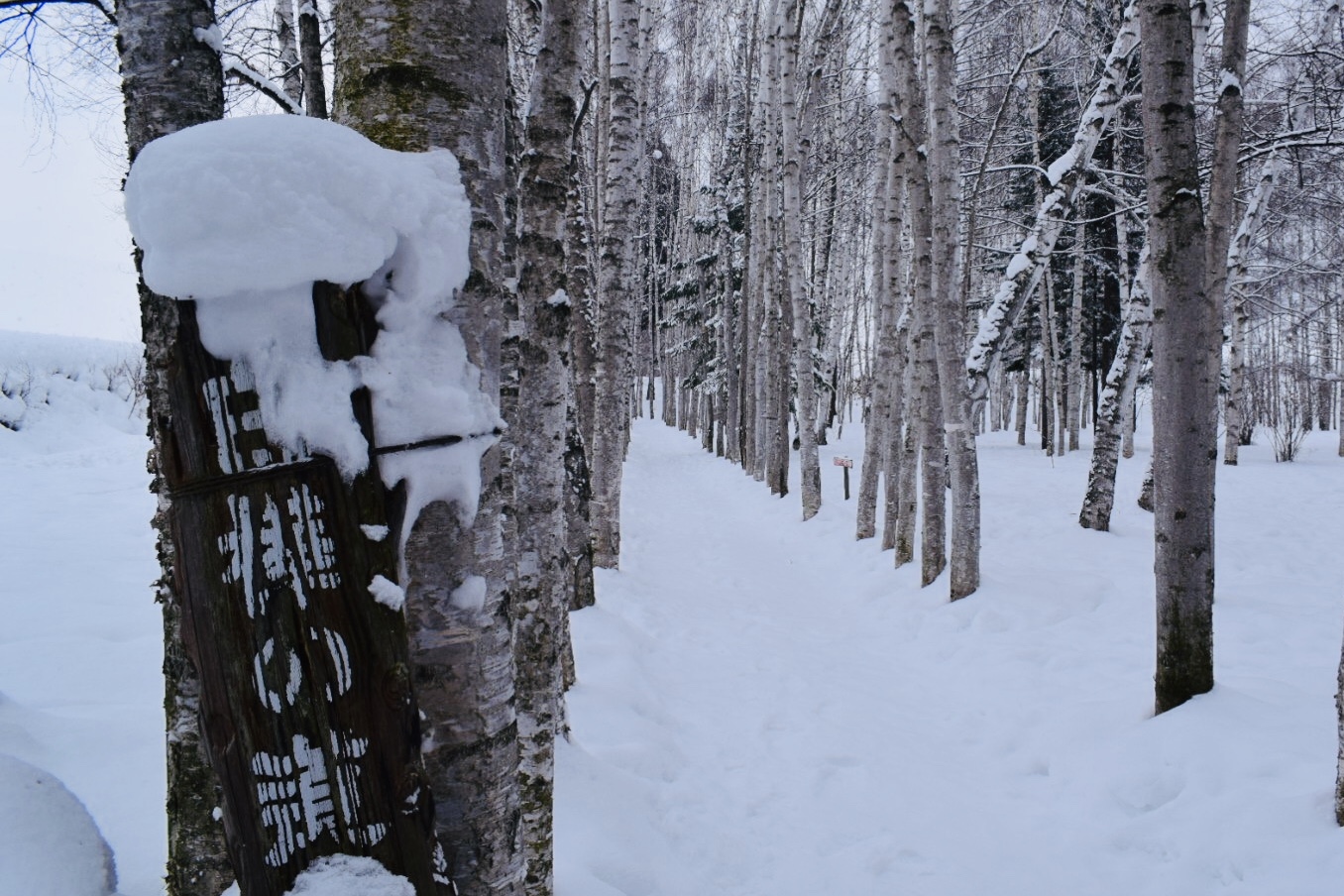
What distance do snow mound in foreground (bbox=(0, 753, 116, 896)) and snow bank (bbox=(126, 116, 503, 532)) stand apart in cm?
164

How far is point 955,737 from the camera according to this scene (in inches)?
160

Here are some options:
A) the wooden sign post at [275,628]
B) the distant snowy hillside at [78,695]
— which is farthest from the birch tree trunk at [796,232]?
the wooden sign post at [275,628]

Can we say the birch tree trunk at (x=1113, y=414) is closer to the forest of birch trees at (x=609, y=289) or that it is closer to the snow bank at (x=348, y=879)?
the forest of birch trees at (x=609, y=289)

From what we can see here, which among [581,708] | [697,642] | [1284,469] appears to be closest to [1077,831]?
[581,708]

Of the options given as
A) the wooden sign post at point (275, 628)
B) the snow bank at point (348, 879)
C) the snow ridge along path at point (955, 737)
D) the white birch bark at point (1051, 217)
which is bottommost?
the snow ridge along path at point (955, 737)

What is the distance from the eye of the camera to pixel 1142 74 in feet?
11.1

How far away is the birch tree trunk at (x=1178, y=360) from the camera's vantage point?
3275mm

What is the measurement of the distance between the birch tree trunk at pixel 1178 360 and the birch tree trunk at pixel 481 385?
10.8 ft

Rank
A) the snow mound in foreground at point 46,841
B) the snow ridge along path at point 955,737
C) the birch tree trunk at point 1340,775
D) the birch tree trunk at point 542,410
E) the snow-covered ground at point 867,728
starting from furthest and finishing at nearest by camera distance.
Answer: the snow ridge along path at point 955,737 < the snow-covered ground at point 867,728 < the birch tree trunk at point 1340,775 < the birch tree trunk at point 542,410 < the snow mound in foreground at point 46,841

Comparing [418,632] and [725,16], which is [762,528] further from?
[725,16]

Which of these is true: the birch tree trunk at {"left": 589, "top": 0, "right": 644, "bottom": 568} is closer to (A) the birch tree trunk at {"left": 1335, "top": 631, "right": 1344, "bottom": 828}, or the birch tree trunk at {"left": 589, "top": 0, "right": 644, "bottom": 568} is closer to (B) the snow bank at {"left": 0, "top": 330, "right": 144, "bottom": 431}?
(A) the birch tree trunk at {"left": 1335, "top": 631, "right": 1344, "bottom": 828}

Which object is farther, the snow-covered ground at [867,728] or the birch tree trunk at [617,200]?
the birch tree trunk at [617,200]

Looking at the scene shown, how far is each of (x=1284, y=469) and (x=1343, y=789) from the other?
14.2 meters

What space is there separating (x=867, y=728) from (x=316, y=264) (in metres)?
4.05
